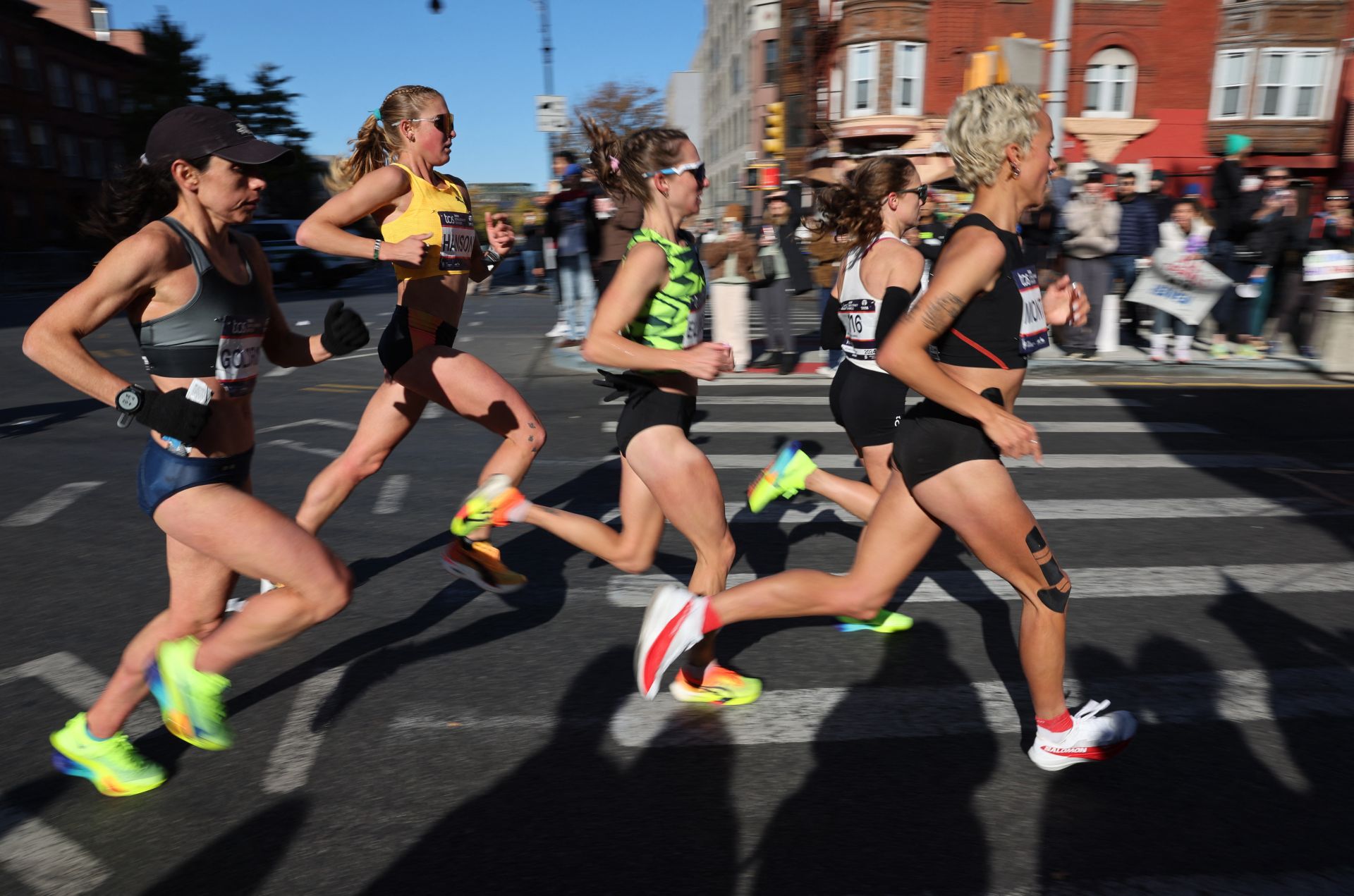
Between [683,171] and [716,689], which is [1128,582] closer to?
[716,689]

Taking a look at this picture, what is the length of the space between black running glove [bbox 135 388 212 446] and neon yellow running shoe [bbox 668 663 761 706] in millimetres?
1835

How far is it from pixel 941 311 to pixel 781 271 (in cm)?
915

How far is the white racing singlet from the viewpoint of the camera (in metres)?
4.59

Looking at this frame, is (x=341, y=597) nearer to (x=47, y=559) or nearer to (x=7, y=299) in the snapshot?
(x=47, y=559)

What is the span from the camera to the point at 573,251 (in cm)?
1309

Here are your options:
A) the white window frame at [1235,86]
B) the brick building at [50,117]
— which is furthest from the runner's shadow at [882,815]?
the brick building at [50,117]

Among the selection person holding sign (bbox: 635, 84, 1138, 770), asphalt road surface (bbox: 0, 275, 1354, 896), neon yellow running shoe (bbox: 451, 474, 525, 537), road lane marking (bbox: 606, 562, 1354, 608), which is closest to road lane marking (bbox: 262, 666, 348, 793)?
asphalt road surface (bbox: 0, 275, 1354, 896)

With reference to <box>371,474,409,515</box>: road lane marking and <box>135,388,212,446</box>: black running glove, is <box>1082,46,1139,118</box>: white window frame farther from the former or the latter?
<box>135,388,212,446</box>: black running glove

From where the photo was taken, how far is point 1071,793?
10.0 feet

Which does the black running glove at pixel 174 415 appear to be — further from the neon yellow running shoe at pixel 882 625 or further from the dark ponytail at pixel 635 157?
the neon yellow running shoe at pixel 882 625

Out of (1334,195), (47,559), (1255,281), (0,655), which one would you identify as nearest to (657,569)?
(0,655)

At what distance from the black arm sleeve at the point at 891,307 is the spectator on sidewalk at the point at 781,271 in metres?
7.90

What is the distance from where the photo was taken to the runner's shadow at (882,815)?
265 cm

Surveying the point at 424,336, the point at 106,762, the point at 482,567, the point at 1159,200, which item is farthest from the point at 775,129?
the point at 106,762
